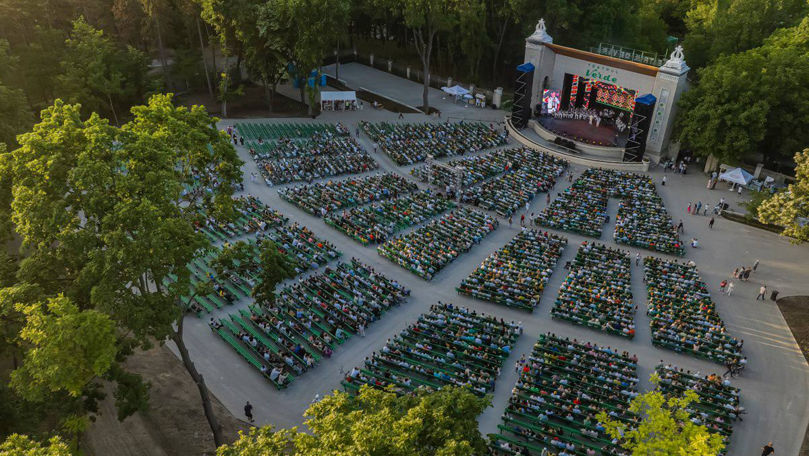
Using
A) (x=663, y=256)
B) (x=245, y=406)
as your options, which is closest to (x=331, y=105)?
(x=663, y=256)

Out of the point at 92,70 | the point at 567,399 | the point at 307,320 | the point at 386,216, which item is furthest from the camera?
the point at 92,70

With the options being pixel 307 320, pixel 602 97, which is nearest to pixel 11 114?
pixel 307 320

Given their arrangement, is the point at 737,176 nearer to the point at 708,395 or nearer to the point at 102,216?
the point at 708,395

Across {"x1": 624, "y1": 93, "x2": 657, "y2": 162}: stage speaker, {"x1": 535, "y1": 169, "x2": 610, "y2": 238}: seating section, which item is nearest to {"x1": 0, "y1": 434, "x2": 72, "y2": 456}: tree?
{"x1": 535, "y1": 169, "x2": 610, "y2": 238}: seating section

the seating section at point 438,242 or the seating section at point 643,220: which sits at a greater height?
the seating section at point 643,220

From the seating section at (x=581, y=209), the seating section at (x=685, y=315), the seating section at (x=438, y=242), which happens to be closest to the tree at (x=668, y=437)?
the seating section at (x=685, y=315)

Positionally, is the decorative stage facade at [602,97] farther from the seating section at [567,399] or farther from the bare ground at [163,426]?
the bare ground at [163,426]

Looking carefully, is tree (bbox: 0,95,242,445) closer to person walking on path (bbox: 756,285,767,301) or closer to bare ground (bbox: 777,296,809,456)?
bare ground (bbox: 777,296,809,456)
